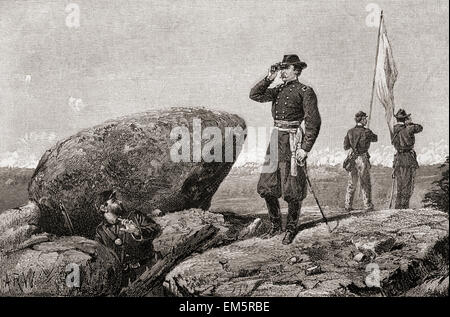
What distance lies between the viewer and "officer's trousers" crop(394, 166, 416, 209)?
6.68 metres

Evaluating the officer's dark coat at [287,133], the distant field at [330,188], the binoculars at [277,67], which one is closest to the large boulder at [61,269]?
the distant field at [330,188]

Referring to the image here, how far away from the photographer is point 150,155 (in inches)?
265

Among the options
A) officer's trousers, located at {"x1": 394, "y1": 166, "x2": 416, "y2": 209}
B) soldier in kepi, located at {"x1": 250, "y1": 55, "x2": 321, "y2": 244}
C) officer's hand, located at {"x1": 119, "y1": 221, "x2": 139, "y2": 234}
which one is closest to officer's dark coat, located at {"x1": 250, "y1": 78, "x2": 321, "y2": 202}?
soldier in kepi, located at {"x1": 250, "y1": 55, "x2": 321, "y2": 244}

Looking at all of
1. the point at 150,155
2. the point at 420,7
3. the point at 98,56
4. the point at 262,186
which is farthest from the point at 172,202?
the point at 420,7

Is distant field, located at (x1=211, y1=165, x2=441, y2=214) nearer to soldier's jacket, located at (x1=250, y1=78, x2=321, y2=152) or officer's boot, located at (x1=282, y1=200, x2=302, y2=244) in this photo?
officer's boot, located at (x1=282, y1=200, x2=302, y2=244)

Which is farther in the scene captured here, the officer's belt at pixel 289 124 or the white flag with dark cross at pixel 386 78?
the white flag with dark cross at pixel 386 78

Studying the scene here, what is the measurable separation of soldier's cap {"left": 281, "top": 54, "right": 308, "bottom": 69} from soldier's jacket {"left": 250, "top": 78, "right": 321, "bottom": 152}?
0.20m

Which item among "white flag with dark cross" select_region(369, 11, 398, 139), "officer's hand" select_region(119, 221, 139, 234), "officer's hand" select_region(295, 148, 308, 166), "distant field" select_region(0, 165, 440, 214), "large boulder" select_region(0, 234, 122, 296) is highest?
"white flag with dark cross" select_region(369, 11, 398, 139)

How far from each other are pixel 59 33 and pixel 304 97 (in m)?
2.83

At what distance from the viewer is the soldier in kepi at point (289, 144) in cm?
648

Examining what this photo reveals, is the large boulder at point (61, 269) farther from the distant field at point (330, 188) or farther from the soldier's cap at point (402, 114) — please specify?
the soldier's cap at point (402, 114)

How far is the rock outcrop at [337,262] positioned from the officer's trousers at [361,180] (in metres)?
0.19

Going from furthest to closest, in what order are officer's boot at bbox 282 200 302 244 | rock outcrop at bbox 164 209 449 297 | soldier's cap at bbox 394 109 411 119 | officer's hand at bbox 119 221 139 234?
soldier's cap at bbox 394 109 411 119
officer's hand at bbox 119 221 139 234
officer's boot at bbox 282 200 302 244
rock outcrop at bbox 164 209 449 297

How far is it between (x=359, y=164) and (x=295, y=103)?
3.14 ft
